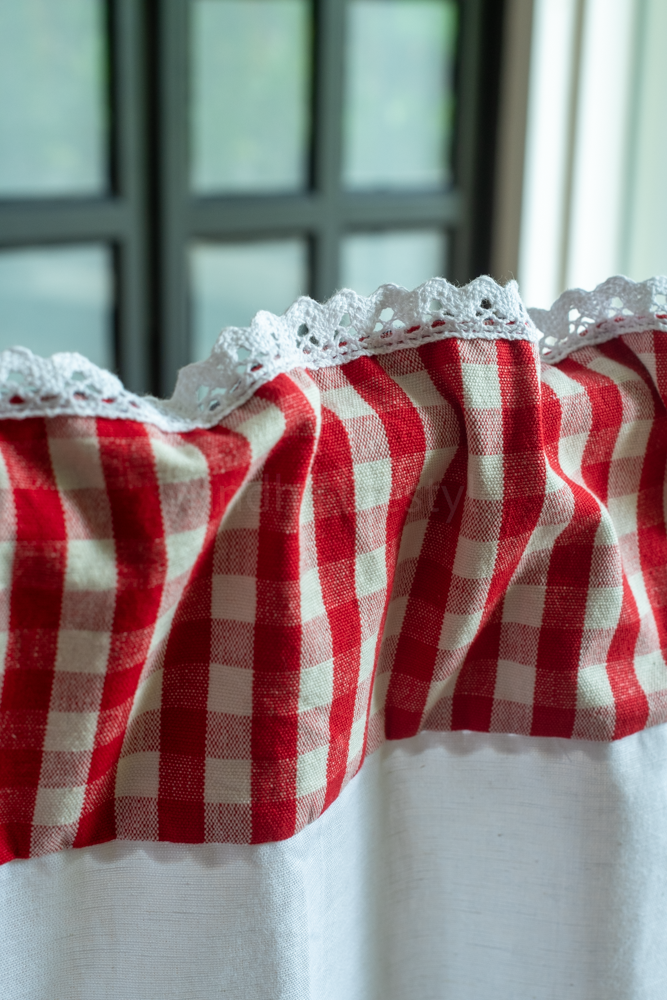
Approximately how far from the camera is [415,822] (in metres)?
0.39

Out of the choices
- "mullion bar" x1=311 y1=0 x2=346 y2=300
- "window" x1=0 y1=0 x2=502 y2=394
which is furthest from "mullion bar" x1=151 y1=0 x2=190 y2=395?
"mullion bar" x1=311 y1=0 x2=346 y2=300

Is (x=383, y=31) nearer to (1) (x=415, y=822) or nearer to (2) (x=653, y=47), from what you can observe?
(2) (x=653, y=47)

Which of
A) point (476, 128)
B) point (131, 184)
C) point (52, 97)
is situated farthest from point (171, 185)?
point (476, 128)

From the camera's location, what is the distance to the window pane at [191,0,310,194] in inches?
47.4

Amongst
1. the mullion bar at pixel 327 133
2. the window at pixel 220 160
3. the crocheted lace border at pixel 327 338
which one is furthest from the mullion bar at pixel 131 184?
the crocheted lace border at pixel 327 338

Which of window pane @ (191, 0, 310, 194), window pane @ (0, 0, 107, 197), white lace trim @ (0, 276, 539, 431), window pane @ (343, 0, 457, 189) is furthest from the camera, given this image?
window pane @ (343, 0, 457, 189)

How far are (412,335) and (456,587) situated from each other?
0.09m

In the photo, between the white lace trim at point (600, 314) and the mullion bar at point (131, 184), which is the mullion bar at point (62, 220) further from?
the white lace trim at point (600, 314)

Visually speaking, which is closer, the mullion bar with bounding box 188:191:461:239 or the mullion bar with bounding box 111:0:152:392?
the mullion bar with bounding box 111:0:152:392

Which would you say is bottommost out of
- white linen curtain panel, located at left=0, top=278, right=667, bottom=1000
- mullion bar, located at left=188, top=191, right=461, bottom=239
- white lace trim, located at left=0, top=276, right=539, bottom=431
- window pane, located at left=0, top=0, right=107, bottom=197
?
white linen curtain panel, located at left=0, top=278, right=667, bottom=1000

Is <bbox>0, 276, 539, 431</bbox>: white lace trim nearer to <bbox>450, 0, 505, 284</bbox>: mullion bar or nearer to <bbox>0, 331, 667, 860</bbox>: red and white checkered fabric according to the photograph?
<bbox>0, 331, 667, 860</bbox>: red and white checkered fabric

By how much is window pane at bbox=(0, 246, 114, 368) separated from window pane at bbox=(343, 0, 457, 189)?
1.29 ft

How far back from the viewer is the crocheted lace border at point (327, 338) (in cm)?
26

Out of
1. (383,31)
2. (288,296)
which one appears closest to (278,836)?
(288,296)
